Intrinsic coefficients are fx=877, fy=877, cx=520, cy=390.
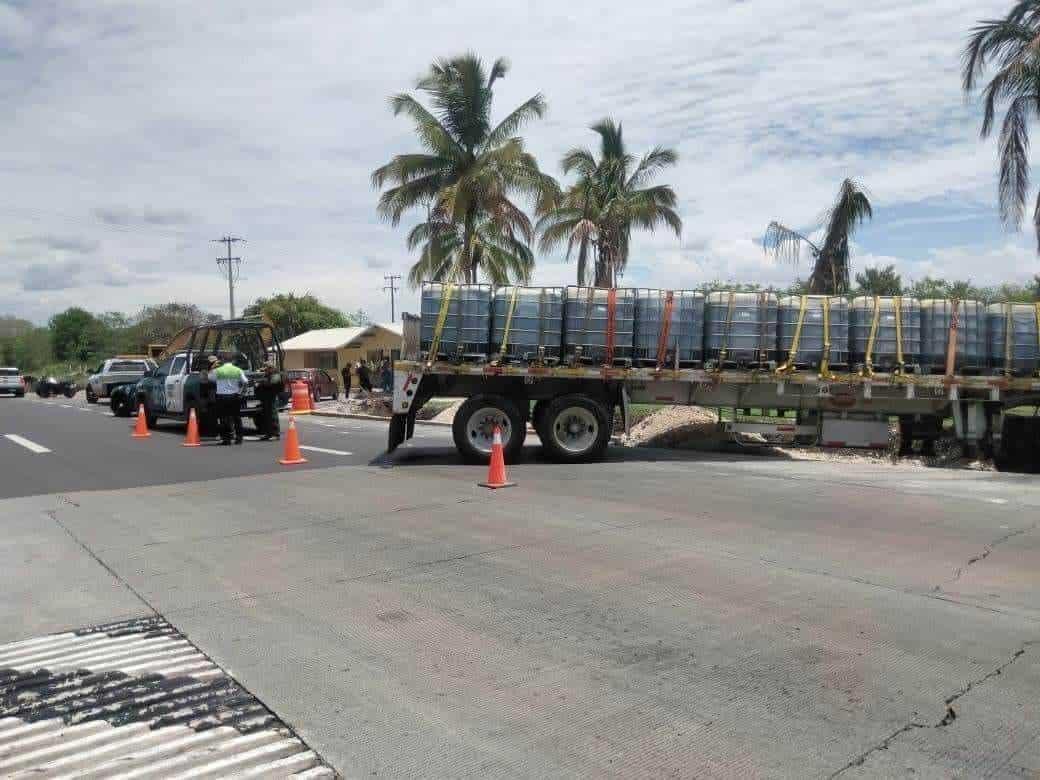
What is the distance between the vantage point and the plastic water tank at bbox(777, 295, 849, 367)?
12852mm

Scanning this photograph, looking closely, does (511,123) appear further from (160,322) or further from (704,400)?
(160,322)

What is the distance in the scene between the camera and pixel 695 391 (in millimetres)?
13188

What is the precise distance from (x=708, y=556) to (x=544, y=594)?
1711 millimetres

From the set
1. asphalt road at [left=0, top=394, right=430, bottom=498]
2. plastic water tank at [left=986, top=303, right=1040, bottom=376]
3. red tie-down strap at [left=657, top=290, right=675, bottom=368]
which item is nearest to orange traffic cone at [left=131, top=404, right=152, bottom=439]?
asphalt road at [left=0, top=394, right=430, bottom=498]

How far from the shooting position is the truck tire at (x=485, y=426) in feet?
42.4

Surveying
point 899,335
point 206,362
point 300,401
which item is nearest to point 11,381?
point 300,401

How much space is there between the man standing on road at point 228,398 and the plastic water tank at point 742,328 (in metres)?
8.36

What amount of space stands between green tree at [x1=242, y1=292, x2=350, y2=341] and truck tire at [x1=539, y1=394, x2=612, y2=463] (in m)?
54.5

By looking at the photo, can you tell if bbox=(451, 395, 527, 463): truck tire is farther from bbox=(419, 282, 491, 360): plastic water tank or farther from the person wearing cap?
the person wearing cap

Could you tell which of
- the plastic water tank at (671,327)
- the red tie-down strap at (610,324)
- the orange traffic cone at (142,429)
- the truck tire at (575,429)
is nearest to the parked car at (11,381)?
the orange traffic cone at (142,429)

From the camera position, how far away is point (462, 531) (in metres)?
7.96

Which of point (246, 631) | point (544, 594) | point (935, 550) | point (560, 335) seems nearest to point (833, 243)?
point (560, 335)

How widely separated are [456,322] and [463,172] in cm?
1233

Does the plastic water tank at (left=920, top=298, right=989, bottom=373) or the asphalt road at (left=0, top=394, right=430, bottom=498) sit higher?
the plastic water tank at (left=920, top=298, right=989, bottom=373)
